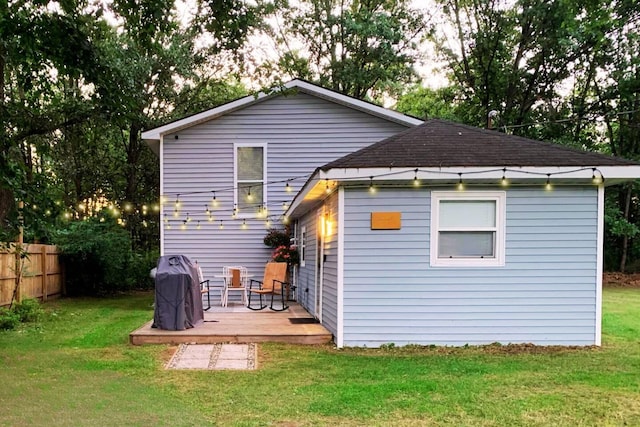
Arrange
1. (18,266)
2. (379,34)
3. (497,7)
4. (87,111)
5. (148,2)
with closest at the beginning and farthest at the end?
(148,2)
(87,111)
(18,266)
(379,34)
(497,7)

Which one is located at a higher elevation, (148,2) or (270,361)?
(148,2)

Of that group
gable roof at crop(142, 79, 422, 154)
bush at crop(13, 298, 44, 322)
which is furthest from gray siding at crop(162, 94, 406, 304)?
bush at crop(13, 298, 44, 322)

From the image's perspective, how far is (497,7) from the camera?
1664cm

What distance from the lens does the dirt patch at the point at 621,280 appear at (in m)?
14.2

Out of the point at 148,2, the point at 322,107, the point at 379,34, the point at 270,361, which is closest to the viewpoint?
the point at 148,2

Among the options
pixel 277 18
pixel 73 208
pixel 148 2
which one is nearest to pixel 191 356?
pixel 148 2

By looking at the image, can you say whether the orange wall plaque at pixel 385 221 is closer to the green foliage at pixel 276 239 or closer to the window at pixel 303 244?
the window at pixel 303 244

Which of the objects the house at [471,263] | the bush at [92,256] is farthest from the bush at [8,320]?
the house at [471,263]

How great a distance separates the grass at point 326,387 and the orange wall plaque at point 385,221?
1.42 m

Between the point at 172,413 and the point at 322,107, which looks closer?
the point at 172,413

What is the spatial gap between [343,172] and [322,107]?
178 inches

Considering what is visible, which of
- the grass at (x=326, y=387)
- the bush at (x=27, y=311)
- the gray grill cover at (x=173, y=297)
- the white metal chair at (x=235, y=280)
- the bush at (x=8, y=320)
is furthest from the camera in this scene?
the white metal chair at (x=235, y=280)

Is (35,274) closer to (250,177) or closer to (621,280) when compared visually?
(250,177)

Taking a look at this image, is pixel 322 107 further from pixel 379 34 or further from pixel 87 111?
pixel 379 34
